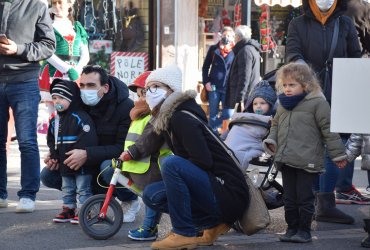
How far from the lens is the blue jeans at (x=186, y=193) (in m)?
6.15

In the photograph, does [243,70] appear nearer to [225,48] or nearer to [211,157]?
[225,48]

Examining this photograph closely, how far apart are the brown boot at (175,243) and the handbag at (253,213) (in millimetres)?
→ 395

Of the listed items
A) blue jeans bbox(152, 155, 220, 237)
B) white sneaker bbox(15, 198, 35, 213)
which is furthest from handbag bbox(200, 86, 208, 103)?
blue jeans bbox(152, 155, 220, 237)

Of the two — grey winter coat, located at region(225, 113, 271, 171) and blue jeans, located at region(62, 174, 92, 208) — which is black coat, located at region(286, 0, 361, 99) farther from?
blue jeans, located at region(62, 174, 92, 208)

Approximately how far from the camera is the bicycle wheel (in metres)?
6.63

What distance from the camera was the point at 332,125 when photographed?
239 inches

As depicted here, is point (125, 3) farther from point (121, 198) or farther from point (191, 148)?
point (191, 148)

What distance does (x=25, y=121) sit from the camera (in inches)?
300

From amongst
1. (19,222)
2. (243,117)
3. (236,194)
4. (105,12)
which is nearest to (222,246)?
(236,194)

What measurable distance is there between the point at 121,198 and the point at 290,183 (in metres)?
1.46

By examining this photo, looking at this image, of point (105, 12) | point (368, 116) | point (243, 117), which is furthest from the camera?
point (105, 12)

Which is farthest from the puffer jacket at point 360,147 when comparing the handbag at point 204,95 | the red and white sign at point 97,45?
the red and white sign at point 97,45

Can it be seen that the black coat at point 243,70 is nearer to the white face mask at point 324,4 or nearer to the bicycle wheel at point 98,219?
the white face mask at point 324,4

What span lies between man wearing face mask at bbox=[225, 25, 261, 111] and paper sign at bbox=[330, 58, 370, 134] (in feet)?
17.1
